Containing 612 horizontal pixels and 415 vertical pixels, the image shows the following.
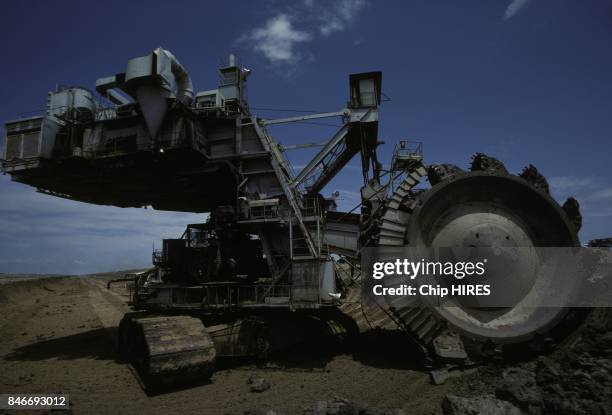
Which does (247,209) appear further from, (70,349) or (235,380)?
(70,349)

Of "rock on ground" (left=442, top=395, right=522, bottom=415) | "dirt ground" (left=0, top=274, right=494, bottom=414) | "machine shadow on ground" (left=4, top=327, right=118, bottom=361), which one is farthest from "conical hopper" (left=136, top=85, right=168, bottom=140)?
"rock on ground" (left=442, top=395, right=522, bottom=415)

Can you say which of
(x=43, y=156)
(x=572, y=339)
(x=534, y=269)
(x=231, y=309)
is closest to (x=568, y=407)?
(x=572, y=339)

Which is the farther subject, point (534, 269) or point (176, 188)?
point (176, 188)

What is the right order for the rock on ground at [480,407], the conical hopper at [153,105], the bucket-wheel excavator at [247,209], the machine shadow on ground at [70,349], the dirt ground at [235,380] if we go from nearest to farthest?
the rock on ground at [480,407] → the dirt ground at [235,380] → the bucket-wheel excavator at [247,209] → the machine shadow on ground at [70,349] → the conical hopper at [153,105]

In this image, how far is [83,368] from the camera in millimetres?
11562

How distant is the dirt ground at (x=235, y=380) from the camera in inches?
320

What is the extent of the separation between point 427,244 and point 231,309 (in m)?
6.89

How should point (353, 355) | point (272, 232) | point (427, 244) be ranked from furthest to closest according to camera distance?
point (272, 232) < point (353, 355) < point (427, 244)

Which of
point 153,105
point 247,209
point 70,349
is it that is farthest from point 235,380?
point 153,105

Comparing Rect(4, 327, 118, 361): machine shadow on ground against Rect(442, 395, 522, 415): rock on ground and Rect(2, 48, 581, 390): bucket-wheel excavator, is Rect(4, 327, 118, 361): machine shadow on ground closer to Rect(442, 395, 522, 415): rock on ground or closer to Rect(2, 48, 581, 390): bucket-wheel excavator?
Rect(2, 48, 581, 390): bucket-wheel excavator

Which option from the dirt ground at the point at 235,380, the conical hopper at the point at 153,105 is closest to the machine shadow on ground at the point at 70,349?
the dirt ground at the point at 235,380

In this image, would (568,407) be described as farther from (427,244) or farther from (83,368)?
(83,368)

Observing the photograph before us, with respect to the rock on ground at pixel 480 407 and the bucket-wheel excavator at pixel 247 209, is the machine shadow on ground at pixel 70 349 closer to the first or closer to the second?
the bucket-wheel excavator at pixel 247 209

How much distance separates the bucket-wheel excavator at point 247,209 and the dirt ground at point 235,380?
0.67m
